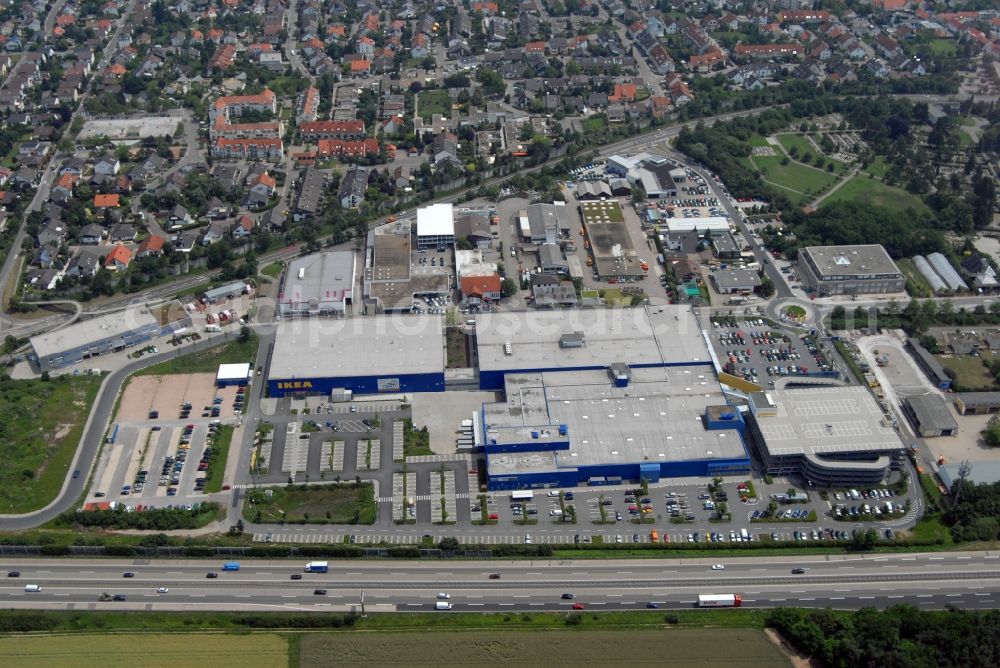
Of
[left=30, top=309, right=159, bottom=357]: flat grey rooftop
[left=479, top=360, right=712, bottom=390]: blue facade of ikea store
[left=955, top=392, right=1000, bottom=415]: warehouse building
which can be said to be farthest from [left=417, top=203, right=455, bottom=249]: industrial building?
[left=955, top=392, right=1000, bottom=415]: warehouse building

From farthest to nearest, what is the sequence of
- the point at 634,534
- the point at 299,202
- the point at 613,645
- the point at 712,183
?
the point at 712,183 → the point at 299,202 → the point at 634,534 → the point at 613,645

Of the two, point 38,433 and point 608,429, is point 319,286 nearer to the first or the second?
point 38,433

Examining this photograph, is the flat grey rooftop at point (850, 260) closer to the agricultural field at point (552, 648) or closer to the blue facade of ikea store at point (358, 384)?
the blue facade of ikea store at point (358, 384)

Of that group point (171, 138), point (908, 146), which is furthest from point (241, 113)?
point (908, 146)

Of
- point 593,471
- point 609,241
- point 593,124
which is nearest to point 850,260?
point 609,241

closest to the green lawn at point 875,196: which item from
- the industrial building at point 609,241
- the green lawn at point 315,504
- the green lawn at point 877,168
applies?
the green lawn at point 877,168

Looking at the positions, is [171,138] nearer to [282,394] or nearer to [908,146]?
[282,394]
